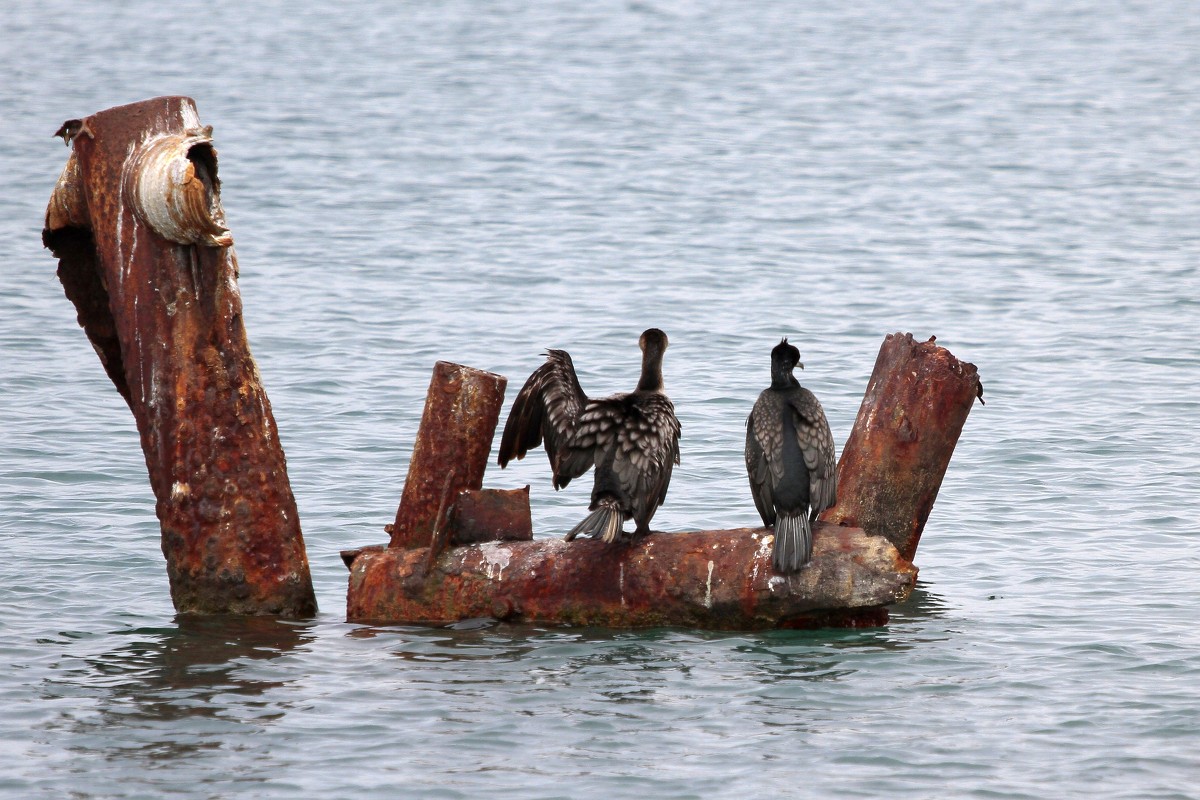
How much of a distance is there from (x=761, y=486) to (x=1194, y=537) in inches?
167

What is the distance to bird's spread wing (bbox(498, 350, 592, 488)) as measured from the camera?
8250mm

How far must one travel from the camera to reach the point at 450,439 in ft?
26.1

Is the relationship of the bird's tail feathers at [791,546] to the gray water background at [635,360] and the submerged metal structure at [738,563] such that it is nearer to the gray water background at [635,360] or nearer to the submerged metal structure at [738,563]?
the submerged metal structure at [738,563]

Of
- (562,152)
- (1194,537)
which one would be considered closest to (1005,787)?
(1194,537)

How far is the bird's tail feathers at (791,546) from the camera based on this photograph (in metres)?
7.38

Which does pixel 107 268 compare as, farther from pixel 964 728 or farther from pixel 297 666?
pixel 964 728

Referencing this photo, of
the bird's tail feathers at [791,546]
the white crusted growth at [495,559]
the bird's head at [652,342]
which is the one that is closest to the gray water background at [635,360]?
the white crusted growth at [495,559]

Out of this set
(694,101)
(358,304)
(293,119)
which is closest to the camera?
(358,304)

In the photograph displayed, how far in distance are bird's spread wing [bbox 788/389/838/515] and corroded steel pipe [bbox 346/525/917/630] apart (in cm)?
33

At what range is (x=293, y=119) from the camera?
32344mm

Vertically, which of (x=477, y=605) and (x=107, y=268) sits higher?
(x=107, y=268)

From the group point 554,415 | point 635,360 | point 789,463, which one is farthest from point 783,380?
point 635,360

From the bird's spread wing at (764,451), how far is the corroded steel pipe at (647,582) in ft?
1.13

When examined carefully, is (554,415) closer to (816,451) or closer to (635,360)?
(816,451)
